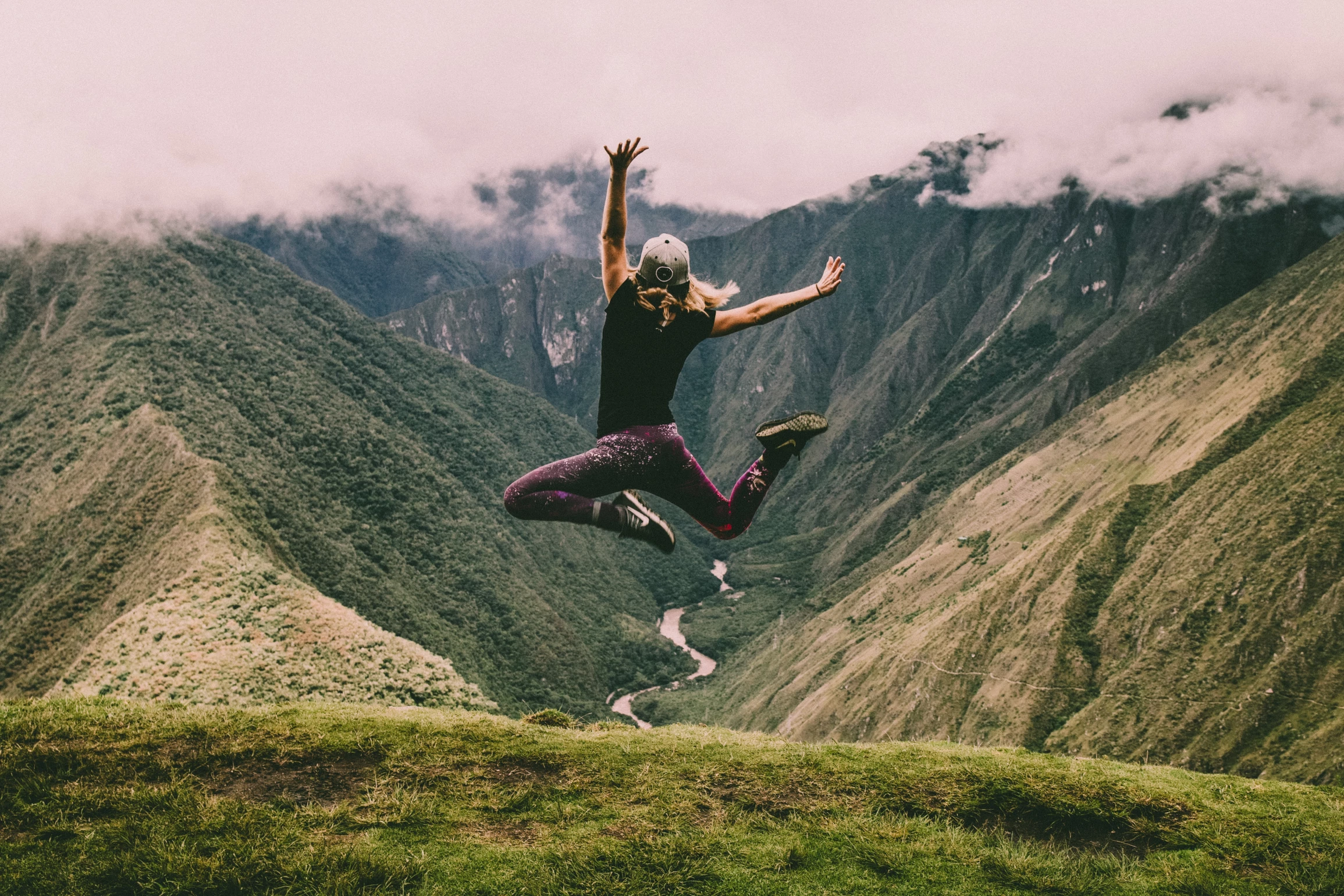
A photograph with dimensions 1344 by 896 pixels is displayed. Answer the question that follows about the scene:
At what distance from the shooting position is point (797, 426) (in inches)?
320

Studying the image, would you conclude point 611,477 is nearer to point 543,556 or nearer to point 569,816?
point 569,816

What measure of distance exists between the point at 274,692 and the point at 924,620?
88.0 meters

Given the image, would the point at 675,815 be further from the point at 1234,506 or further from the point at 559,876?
the point at 1234,506

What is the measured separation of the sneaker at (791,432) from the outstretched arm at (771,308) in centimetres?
105

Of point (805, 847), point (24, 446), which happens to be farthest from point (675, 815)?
point (24, 446)

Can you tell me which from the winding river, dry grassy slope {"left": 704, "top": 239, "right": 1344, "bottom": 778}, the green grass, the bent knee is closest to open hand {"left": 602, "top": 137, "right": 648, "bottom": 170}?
the bent knee

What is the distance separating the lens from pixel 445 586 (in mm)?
126250

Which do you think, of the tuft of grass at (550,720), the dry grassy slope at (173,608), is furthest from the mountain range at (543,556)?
the tuft of grass at (550,720)

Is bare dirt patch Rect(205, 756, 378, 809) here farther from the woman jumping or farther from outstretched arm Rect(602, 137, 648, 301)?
outstretched arm Rect(602, 137, 648, 301)

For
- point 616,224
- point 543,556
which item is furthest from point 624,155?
point 543,556

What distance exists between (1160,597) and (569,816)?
89822 mm

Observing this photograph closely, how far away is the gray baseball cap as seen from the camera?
7527 millimetres

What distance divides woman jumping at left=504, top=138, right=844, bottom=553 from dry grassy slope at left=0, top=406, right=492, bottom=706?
52.8 ft

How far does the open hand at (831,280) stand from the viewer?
8.38m
